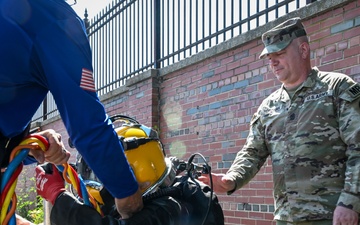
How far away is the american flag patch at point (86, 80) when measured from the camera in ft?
6.67

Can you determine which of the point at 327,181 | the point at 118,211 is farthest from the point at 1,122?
the point at 327,181

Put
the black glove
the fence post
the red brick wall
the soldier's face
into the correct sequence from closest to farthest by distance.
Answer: the black glove < the soldier's face < the red brick wall < the fence post

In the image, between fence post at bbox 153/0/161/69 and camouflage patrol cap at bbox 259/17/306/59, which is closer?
camouflage patrol cap at bbox 259/17/306/59

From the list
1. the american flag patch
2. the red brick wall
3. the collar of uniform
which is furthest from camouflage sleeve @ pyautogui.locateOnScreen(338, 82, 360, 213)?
the american flag patch

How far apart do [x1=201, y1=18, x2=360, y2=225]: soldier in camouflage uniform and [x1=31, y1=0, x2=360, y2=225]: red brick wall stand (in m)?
0.80

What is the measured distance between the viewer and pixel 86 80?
2.05 metres

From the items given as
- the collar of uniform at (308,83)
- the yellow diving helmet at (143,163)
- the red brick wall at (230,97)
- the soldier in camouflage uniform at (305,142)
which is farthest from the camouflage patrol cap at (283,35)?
the yellow diving helmet at (143,163)

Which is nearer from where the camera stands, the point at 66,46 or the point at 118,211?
the point at 66,46

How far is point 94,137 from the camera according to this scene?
204 cm

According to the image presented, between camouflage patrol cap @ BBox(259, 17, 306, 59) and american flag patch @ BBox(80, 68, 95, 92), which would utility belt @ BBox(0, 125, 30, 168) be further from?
camouflage patrol cap @ BBox(259, 17, 306, 59)

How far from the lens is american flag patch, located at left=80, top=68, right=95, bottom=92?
2033 millimetres

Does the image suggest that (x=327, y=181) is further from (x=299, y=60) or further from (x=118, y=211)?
(x=118, y=211)

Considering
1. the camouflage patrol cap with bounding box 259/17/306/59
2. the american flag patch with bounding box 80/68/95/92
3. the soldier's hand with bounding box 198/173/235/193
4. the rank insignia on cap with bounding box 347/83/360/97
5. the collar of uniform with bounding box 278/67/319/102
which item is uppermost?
the camouflage patrol cap with bounding box 259/17/306/59

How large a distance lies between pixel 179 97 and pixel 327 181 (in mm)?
3419
